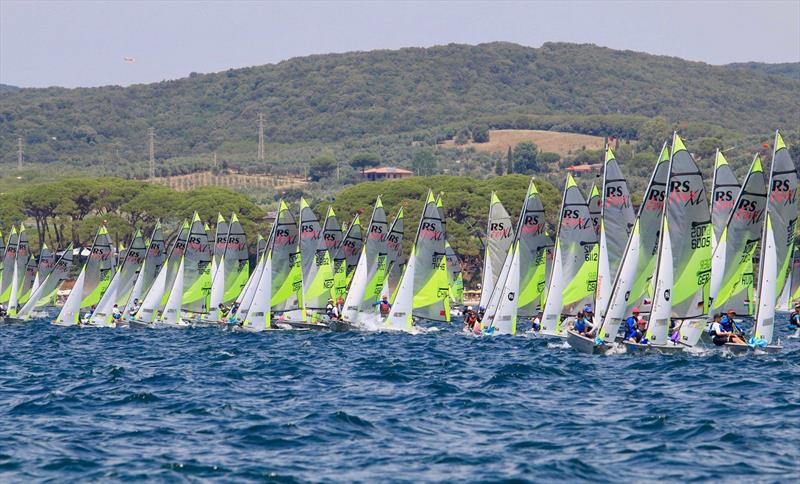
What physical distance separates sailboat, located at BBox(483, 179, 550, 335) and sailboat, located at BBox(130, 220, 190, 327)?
2070 centimetres

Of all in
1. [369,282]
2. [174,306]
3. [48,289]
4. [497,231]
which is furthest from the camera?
[48,289]

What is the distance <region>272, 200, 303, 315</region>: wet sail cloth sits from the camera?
57781mm

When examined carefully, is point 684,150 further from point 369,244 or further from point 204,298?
point 204,298

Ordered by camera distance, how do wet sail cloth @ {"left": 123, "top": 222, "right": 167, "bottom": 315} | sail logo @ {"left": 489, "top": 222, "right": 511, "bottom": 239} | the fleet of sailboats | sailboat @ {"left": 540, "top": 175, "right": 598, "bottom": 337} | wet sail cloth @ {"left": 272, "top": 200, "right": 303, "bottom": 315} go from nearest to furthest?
the fleet of sailboats, sailboat @ {"left": 540, "top": 175, "right": 598, "bottom": 337}, wet sail cloth @ {"left": 272, "top": 200, "right": 303, "bottom": 315}, sail logo @ {"left": 489, "top": 222, "right": 511, "bottom": 239}, wet sail cloth @ {"left": 123, "top": 222, "right": 167, "bottom": 315}

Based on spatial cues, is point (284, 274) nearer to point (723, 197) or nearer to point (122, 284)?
point (122, 284)

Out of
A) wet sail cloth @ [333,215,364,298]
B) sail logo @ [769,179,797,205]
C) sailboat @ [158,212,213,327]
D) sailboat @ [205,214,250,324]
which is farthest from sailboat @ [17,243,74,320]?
sail logo @ [769,179,797,205]

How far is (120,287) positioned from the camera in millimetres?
71188

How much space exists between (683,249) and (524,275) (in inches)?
551

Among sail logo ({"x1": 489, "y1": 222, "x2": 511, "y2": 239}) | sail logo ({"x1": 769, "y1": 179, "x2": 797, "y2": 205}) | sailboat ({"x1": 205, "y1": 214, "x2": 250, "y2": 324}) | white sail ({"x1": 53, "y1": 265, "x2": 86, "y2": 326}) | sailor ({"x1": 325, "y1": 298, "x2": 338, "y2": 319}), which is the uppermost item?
sail logo ({"x1": 769, "y1": 179, "x2": 797, "y2": 205})

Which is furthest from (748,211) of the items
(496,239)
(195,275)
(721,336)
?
(195,275)

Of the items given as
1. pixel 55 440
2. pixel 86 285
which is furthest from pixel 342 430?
pixel 86 285

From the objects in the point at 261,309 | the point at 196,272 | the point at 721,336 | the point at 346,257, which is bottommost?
the point at 261,309

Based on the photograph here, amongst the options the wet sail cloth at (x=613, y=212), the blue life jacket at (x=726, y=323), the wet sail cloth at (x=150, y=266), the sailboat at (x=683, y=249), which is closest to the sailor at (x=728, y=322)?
the blue life jacket at (x=726, y=323)

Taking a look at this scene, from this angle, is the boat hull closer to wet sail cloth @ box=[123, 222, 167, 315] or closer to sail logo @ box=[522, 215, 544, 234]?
sail logo @ box=[522, 215, 544, 234]
